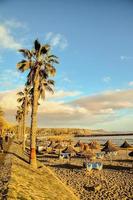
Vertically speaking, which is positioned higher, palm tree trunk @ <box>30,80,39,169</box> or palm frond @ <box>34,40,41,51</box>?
palm frond @ <box>34,40,41,51</box>

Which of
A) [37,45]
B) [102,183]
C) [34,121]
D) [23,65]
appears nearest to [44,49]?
[37,45]

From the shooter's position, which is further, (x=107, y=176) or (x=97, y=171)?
(x=97, y=171)

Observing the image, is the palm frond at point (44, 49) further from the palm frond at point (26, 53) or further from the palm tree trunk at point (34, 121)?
the palm tree trunk at point (34, 121)

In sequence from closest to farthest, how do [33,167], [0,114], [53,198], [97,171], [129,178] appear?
[53,198] < [33,167] < [129,178] < [97,171] < [0,114]

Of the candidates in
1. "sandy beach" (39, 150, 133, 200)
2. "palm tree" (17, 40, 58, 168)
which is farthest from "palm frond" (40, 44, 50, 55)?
"sandy beach" (39, 150, 133, 200)

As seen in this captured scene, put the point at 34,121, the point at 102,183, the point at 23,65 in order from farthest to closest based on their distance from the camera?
the point at 23,65 → the point at 34,121 → the point at 102,183

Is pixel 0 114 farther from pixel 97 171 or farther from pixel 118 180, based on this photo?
pixel 118 180

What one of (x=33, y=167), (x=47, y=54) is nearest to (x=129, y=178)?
(x=33, y=167)

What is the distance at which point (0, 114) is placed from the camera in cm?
6819

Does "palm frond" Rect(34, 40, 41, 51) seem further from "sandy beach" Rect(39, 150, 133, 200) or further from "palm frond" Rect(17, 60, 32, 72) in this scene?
"sandy beach" Rect(39, 150, 133, 200)

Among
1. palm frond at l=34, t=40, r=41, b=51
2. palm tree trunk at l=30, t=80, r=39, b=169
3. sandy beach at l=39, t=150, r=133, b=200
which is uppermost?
palm frond at l=34, t=40, r=41, b=51

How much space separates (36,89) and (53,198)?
11082 mm

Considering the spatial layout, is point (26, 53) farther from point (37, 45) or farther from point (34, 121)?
point (34, 121)

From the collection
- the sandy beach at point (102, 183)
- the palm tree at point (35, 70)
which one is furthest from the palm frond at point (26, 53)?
the sandy beach at point (102, 183)
